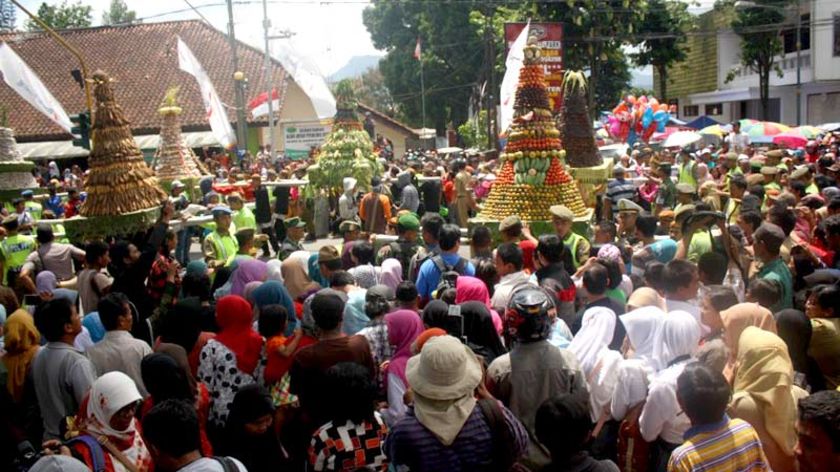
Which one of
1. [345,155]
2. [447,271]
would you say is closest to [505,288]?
[447,271]

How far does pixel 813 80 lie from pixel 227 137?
2616 cm

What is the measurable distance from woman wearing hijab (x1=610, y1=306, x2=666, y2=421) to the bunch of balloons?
21.8 m

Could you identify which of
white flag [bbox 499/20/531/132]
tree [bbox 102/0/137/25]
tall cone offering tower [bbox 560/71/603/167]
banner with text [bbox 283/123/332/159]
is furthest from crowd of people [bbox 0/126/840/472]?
tree [bbox 102/0/137/25]

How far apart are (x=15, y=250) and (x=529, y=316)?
23.9 ft

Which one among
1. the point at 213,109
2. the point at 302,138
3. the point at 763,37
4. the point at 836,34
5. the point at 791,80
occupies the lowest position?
the point at 302,138

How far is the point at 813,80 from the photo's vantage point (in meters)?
32.8

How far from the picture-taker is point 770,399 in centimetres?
379

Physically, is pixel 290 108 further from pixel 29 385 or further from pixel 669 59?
pixel 29 385

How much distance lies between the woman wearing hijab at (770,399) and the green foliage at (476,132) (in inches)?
1461

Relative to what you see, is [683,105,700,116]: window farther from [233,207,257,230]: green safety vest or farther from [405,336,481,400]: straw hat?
[405,336,481,400]: straw hat

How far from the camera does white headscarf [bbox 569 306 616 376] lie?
4.49 meters

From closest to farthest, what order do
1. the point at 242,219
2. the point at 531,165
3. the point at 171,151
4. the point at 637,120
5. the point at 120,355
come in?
the point at 120,355, the point at 531,165, the point at 242,219, the point at 171,151, the point at 637,120

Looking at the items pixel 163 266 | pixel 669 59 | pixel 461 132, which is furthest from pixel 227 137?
pixel 461 132

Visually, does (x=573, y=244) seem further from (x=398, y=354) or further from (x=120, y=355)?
(x=120, y=355)
